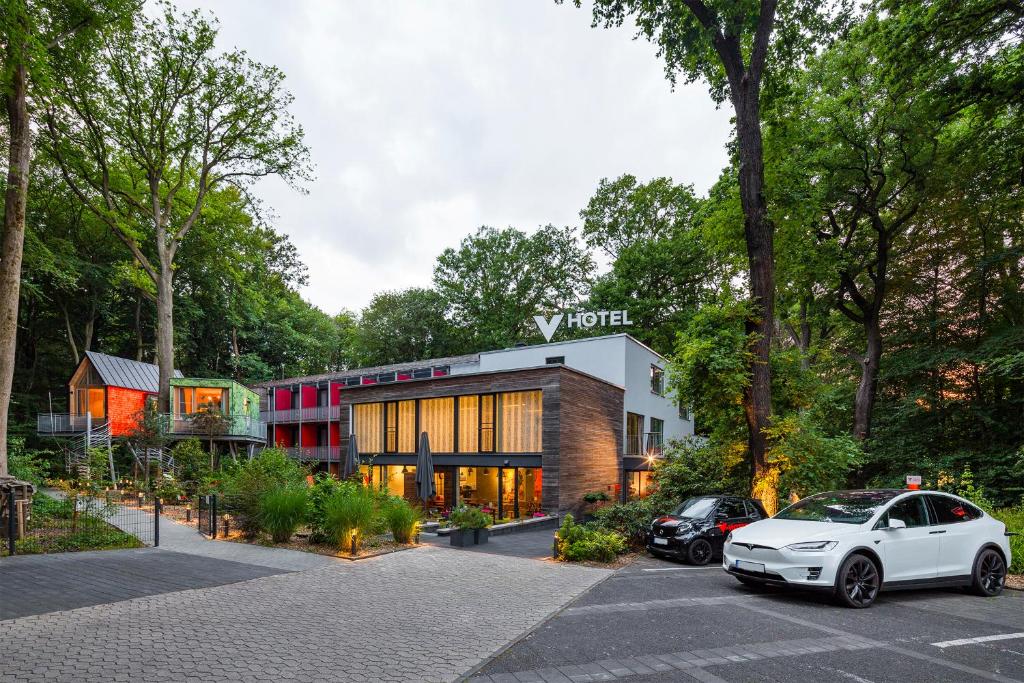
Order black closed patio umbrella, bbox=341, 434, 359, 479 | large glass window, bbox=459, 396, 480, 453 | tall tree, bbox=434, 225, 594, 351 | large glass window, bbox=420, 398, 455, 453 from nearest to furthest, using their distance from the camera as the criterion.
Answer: black closed patio umbrella, bbox=341, 434, 359, 479, large glass window, bbox=459, 396, 480, 453, large glass window, bbox=420, 398, 455, 453, tall tree, bbox=434, 225, 594, 351

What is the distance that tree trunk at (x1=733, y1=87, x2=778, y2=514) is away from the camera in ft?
45.6

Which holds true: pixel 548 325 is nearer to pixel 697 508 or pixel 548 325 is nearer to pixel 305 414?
pixel 697 508

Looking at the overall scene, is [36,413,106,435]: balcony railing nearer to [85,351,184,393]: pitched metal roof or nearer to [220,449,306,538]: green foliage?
[85,351,184,393]: pitched metal roof

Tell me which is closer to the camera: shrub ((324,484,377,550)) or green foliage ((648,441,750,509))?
shrub ((324,484,377,550))

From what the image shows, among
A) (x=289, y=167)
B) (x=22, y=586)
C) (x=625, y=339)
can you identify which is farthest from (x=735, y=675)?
(x=289, y=167)

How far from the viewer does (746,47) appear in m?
16.3

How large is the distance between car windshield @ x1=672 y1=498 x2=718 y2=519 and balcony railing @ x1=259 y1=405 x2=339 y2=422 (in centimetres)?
2763

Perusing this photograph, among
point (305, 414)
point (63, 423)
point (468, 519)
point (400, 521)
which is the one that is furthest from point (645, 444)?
point (63, 423)

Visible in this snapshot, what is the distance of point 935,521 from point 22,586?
1356cm

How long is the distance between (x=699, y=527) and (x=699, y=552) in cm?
51

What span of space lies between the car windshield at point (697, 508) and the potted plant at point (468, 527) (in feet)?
15.5

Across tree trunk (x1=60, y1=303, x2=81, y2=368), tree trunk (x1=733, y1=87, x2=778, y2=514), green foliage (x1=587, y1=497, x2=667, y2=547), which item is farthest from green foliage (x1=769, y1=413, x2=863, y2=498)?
tree trunk (x1=60, y1=303, x2=81, y2=368)

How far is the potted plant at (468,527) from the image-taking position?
13.4m

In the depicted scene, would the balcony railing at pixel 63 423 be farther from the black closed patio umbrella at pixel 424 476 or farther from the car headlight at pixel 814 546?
the car headlight at pixel 814 546
